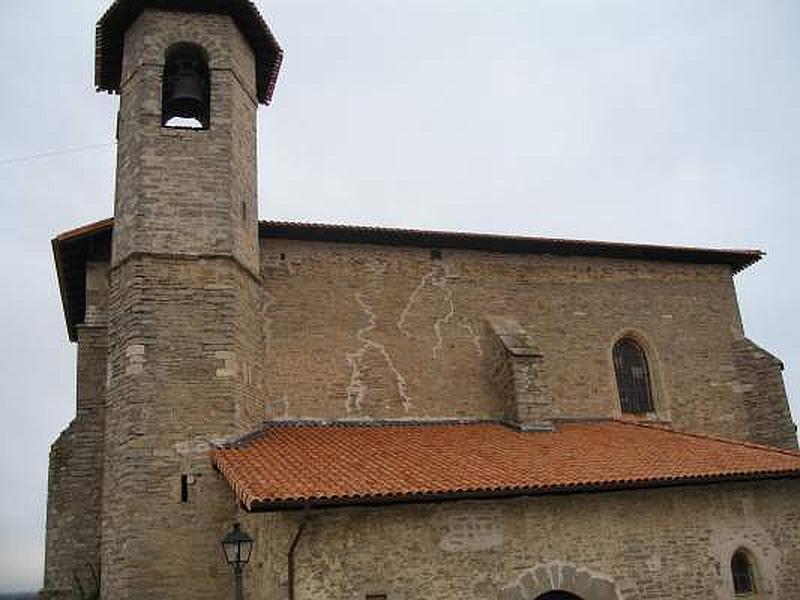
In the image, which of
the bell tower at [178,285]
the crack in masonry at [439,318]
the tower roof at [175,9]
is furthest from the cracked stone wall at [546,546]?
the tower roof at [175,9]

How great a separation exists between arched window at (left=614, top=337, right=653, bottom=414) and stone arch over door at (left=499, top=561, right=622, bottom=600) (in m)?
5.81

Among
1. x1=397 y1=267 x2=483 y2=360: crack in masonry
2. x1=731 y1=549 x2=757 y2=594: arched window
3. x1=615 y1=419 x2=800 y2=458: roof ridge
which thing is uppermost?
x1=397 y1=267 x2=483 y2=360: crack in masonry

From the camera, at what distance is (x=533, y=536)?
398 inches

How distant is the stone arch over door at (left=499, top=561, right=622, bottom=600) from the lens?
9773 millimetres

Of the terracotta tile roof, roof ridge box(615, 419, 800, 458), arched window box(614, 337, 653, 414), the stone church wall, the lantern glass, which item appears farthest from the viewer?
arched window box(614, 337, 653, 414)

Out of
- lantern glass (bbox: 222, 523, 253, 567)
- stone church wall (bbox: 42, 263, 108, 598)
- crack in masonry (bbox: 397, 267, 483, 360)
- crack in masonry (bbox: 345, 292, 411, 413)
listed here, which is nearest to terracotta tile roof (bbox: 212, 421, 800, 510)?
lantern glass (bbox: 222, 523, 253, 567)

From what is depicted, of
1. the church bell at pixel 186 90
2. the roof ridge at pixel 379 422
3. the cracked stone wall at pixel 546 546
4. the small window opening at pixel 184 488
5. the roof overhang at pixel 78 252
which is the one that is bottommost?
the cracked stone wall at pixel 546 546

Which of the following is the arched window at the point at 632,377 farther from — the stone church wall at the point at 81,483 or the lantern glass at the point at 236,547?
the stone church wall at the point at 81,483

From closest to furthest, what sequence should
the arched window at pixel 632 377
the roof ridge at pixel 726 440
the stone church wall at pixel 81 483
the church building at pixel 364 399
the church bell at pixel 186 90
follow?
the church building at pixel 364 399 → the stone church wall at pixel 81 483 → the roof ridge at pixel 726 440 → the church bell at pixel 186 90 → the arched window at pixel 632 377

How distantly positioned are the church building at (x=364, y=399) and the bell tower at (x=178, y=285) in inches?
1.5

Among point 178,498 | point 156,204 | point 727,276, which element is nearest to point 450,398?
point 178,498

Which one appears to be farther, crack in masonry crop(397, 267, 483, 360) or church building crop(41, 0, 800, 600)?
crack in masonry crop(397, 267, 483, 360)

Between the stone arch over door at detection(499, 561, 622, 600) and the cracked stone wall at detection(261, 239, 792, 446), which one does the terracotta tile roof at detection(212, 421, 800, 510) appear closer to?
the cracked stone wall at detection(261, 239, 792, 446)

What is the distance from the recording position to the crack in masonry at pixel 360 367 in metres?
13.5
